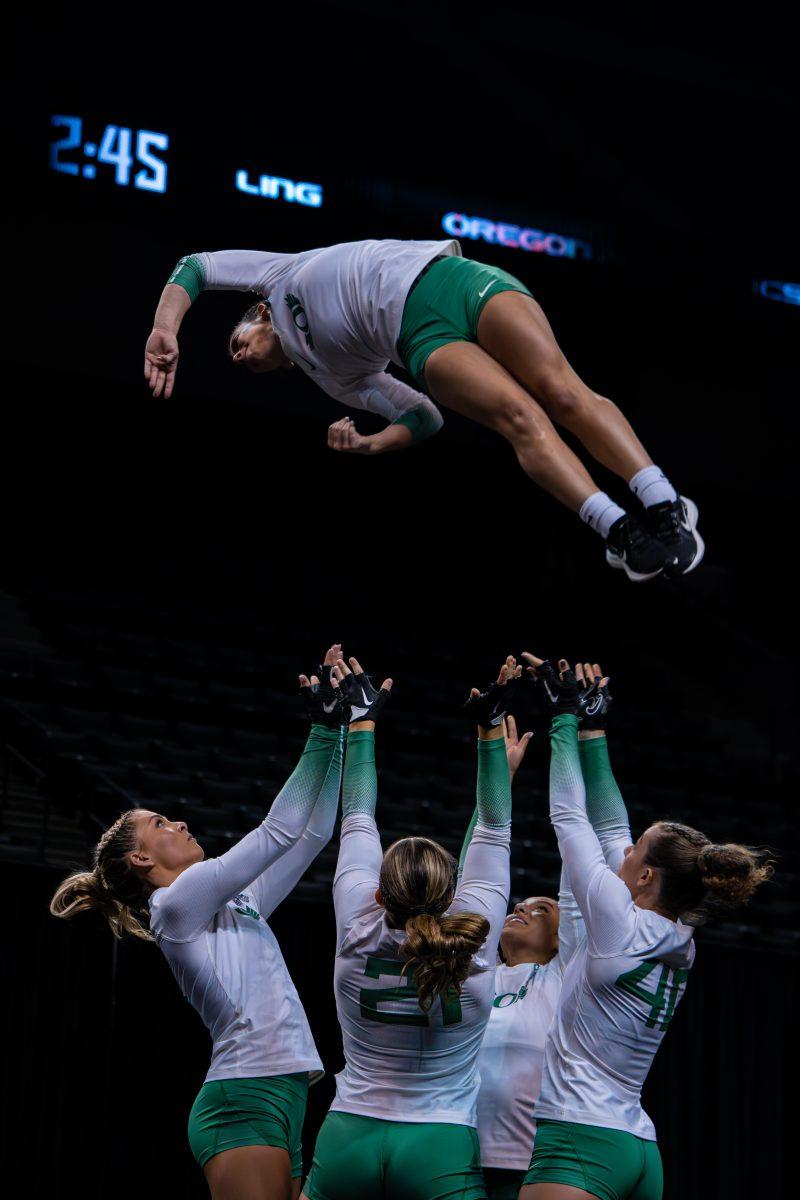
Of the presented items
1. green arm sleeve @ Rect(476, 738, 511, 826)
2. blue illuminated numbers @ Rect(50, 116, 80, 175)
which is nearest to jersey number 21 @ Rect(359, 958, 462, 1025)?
green arm sleeve @ Rect(476, 738, 511, 826)

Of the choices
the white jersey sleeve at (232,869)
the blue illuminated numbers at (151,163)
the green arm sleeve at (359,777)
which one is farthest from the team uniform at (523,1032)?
the blue illuminated numbers at (151,163)

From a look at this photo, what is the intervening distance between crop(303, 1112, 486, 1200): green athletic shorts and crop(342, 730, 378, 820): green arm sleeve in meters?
0.65

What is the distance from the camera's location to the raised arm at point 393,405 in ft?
11.9

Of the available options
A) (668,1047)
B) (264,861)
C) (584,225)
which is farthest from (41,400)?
(264,861)

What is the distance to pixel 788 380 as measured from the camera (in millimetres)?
11758

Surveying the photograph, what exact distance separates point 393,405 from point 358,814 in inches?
45.0

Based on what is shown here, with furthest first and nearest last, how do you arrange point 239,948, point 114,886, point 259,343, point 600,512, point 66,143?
point 66,143, point 259,343, point 114,886, point 239,948, point 600,512

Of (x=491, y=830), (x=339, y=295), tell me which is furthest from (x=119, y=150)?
(x=491, y=830)

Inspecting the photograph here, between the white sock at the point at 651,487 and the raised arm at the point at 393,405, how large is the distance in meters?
0.75

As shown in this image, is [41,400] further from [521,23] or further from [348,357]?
[348,357]

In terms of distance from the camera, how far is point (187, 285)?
3490 millimetres

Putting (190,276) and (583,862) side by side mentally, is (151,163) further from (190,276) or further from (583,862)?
(583,862)

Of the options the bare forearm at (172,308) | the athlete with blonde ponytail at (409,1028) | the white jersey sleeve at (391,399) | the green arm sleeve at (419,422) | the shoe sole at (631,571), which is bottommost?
the athlete with blonde ponytail at (409,1028)

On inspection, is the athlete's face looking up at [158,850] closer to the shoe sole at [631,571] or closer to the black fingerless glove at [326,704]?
the black fingerless glove at [326,704]
